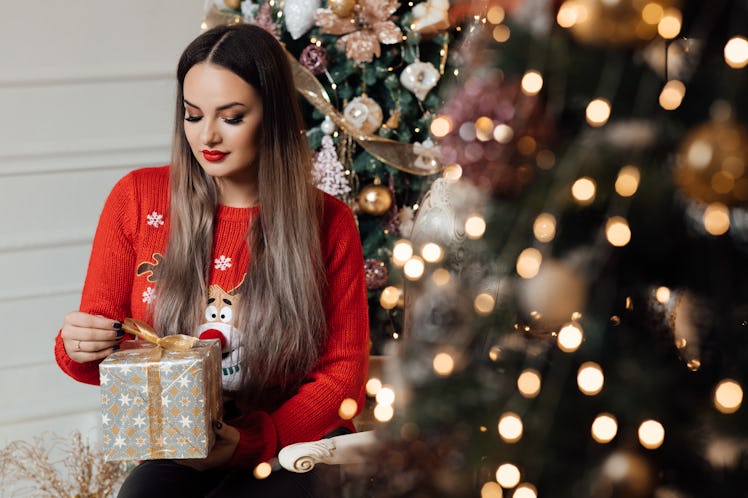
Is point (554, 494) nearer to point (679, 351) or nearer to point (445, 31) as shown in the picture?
point (679, 351)

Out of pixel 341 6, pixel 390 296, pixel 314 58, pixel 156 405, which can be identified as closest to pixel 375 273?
pixel 390 296

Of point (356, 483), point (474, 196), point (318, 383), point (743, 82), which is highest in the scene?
point (743, 82)

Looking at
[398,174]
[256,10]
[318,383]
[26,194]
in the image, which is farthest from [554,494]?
[26,194]

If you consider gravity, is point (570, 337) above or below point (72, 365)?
A: above

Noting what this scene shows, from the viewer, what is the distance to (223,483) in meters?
1.58

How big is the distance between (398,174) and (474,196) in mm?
1635

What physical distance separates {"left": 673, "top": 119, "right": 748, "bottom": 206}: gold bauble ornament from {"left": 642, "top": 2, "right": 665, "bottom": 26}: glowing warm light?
0.37 feet

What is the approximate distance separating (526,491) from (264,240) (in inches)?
33.7

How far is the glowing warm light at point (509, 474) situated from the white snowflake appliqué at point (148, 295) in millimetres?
888

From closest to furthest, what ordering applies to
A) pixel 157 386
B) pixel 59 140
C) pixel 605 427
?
pixel 605 427 < pixel 157 386 < pixel 59 140

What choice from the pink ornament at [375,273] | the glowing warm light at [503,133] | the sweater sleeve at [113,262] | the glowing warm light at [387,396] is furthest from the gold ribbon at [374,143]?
the glowing warm light at [503,133]

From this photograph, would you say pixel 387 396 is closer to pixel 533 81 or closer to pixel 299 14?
pixel 533 81

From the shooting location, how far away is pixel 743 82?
2.77 ft

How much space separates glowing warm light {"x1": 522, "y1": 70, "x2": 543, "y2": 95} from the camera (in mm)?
897
